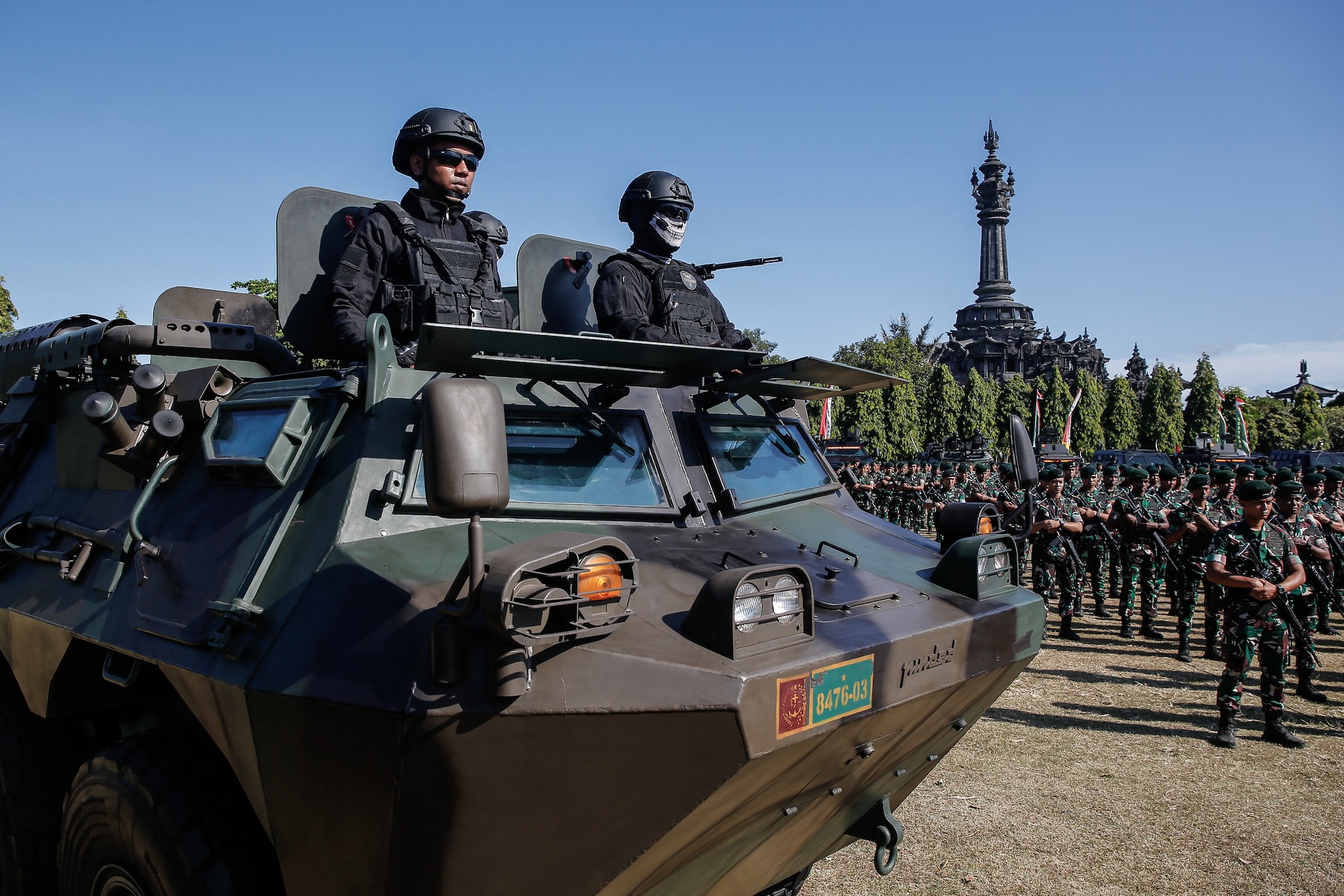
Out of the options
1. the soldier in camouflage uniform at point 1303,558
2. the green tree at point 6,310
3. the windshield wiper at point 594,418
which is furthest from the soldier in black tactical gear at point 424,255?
the green tree at point 6,310

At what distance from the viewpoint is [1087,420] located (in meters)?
47.4

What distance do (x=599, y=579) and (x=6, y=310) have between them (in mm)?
31330

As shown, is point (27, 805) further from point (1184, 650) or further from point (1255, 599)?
point (1184, 650)

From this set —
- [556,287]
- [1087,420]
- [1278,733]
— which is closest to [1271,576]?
[1278,733]

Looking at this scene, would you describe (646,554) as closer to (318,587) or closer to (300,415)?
(318,587)

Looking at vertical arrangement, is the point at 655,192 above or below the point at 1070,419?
above

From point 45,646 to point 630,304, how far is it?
3.01 m

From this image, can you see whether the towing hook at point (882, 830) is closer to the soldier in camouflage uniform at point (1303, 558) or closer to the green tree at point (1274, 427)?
the soldier in camouflage uniform at point (1303, 558)

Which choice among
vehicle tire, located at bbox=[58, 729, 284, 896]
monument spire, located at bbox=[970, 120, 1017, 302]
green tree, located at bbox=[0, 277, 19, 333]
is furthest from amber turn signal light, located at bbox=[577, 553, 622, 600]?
monument spire, located at bbox=[970, 120, 1017, 302]

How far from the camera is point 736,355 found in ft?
12.6

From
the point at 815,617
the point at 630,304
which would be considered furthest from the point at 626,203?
the point at 815,617

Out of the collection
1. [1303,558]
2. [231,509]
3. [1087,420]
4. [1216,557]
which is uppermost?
[1087,420]

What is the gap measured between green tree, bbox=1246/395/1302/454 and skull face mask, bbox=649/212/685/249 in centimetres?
4321

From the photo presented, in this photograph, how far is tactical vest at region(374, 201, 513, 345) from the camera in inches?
185
